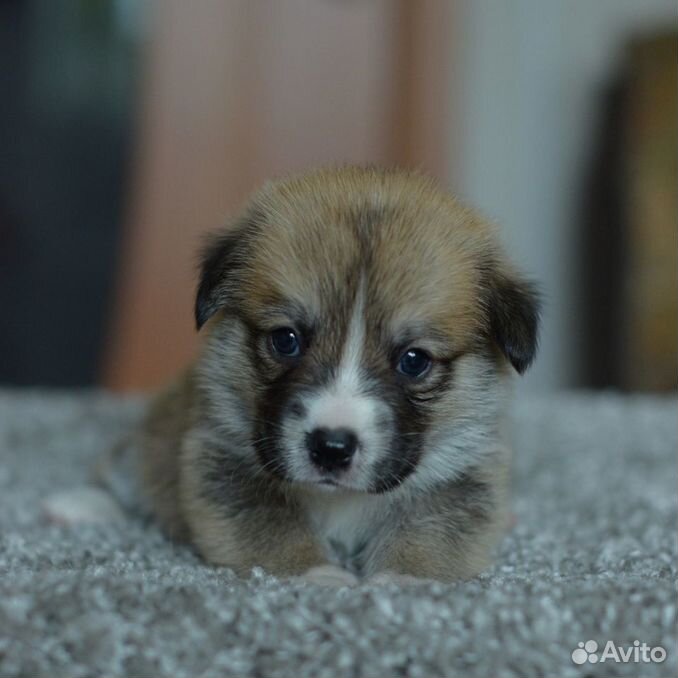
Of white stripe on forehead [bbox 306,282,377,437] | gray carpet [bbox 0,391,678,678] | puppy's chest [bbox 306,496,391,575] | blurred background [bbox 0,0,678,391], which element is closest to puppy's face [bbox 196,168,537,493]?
white stripe on forehead [bbox 306,282,377,437]

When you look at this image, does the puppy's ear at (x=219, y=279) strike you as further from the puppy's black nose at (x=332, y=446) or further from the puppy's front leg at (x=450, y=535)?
the puppy's front leg at (x=450, y=535)

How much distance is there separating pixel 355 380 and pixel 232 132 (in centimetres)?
396

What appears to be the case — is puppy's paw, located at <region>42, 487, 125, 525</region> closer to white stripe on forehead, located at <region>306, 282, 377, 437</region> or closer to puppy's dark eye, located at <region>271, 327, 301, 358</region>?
puppy's dark eye, located at <region>271, 327, 301, 358</region>

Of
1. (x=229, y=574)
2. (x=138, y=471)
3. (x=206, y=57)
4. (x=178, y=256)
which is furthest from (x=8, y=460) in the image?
(x=206, y=57)

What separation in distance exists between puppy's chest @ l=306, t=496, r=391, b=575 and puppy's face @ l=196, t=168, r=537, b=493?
0.11m

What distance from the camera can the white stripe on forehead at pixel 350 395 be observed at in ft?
5.05

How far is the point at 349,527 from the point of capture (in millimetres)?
1851

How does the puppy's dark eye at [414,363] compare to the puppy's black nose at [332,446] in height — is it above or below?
above

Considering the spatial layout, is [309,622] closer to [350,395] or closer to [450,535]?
[350,395]

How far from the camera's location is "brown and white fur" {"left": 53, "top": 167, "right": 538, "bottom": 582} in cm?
162

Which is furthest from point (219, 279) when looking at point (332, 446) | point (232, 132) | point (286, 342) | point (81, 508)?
point (232, 132)

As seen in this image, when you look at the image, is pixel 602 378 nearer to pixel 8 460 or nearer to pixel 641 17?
pixel 641 17

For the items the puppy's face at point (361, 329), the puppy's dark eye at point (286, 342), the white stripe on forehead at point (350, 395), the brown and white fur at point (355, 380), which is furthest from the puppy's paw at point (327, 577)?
the puppy's dark eye at point (286, 342)

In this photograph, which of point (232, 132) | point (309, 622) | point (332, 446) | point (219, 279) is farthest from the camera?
point (232, 132)
